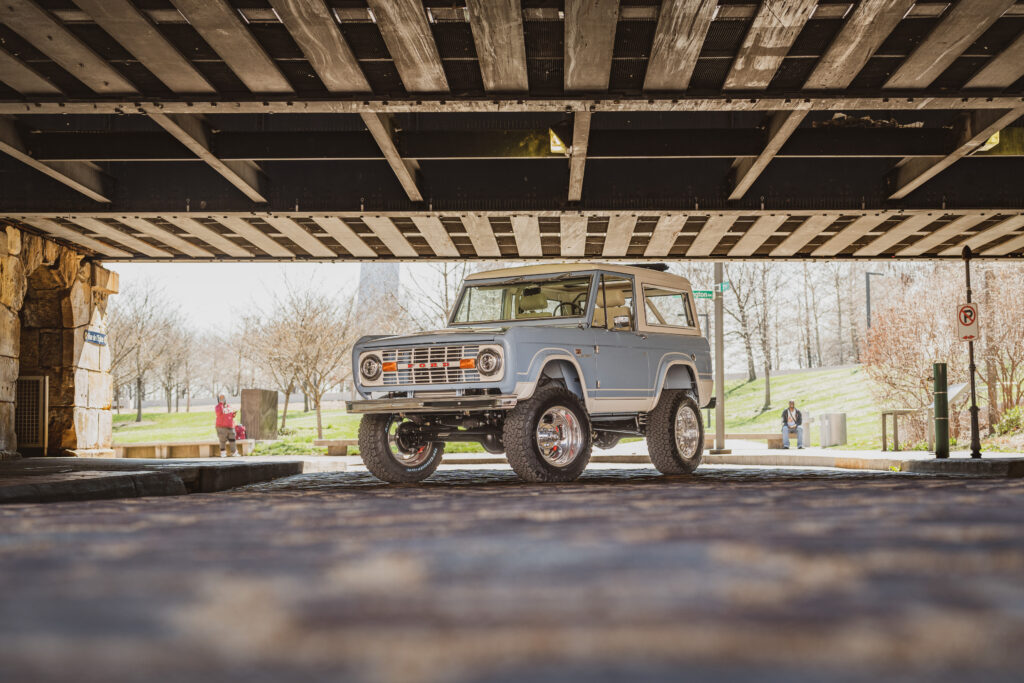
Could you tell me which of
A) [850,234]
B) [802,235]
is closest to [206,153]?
[802,235]

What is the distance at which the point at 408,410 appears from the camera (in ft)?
29.1

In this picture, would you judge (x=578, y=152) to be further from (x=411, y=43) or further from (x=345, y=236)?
(x=345, y=236)

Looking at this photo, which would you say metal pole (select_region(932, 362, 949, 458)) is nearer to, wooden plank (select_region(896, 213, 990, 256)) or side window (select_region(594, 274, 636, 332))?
wooden plank (select_region(896, 213, 990, 256))

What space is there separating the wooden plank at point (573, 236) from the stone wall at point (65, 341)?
28.8 ft

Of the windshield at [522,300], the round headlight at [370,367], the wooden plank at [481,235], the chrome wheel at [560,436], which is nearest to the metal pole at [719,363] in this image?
the wooden plank at [481,235]

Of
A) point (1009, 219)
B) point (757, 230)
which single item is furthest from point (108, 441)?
point (1009, 219)

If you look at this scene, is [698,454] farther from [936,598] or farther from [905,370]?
[905,370]

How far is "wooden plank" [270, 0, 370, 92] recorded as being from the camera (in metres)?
7.88

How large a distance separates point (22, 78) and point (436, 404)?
5419mm

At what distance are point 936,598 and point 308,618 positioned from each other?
1199mm

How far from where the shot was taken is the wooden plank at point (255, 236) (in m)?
14.1

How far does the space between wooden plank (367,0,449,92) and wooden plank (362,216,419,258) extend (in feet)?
14.7

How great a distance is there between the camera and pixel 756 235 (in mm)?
15250

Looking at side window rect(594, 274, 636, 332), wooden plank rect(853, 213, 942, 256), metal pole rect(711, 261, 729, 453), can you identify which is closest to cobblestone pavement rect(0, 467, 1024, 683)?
side window rect(594, 274, 636, 332)
